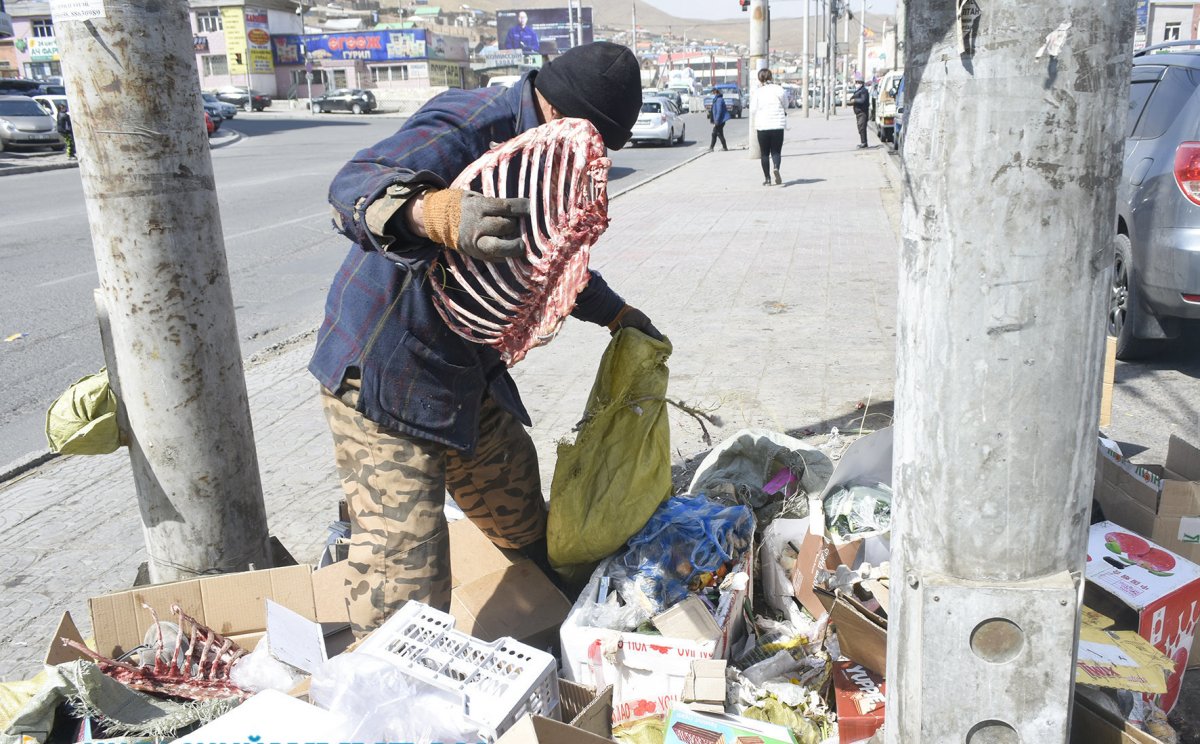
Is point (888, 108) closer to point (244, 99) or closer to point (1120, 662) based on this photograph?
point (1120, 662)

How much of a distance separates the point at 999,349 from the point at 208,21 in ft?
259

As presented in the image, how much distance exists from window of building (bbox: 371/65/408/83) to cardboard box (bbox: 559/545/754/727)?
7862 centimetres

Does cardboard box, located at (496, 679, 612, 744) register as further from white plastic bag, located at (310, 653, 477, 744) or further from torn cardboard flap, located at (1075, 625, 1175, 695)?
torn cardboard flap, located at (1075, 625, 1175, 695)

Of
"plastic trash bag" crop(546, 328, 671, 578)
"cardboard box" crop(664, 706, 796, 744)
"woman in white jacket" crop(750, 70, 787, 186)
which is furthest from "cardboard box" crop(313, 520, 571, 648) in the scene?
"woman in white jacket" crop(750, 70, 787, 186)

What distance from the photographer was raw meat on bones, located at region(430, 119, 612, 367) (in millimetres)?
2238

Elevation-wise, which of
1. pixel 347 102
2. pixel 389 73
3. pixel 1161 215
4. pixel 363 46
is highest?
pixel 363 46

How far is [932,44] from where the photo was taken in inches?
66.8

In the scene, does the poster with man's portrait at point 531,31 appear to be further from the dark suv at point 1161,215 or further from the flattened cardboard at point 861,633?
the flattened cardboard at point 861,633

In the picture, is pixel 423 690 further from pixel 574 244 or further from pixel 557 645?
pixel 574 244

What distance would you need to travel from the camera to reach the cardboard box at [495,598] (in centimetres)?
309

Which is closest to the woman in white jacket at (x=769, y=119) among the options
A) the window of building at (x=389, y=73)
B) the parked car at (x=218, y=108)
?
the parked car at (x=218, y=108)

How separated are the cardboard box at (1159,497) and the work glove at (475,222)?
219cm

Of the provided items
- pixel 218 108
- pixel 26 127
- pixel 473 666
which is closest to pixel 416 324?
pixel 473 666

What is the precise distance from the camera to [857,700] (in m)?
2.52
